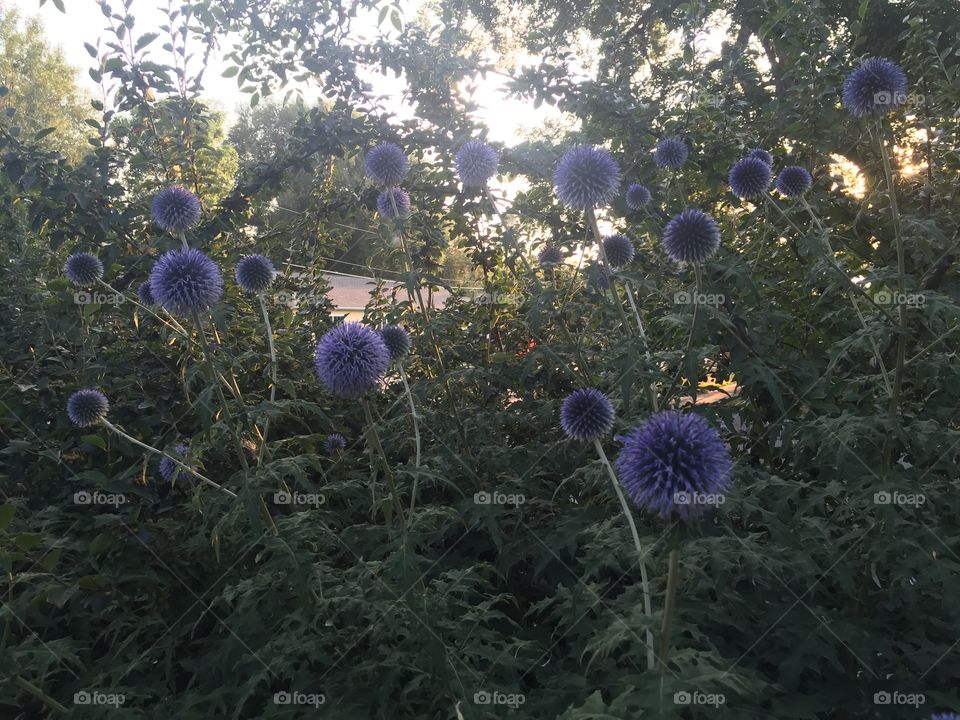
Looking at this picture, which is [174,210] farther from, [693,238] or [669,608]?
[669,608]

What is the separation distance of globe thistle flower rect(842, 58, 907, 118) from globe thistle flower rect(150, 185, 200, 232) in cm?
292

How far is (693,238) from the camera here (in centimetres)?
269

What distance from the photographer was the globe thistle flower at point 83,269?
332 cm

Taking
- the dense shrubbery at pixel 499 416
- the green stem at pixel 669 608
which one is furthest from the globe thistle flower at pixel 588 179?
the green stem at pixel 669 608

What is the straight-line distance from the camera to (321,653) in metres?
2.02

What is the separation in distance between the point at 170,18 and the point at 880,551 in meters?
4.48

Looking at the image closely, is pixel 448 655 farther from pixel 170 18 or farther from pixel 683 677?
pixel 170 18

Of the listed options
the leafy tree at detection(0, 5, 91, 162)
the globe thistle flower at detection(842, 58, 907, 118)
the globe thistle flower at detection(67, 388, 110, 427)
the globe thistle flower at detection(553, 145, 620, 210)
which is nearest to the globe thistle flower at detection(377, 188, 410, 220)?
the globe thistle flower at detection(553, 145, 620, 210)

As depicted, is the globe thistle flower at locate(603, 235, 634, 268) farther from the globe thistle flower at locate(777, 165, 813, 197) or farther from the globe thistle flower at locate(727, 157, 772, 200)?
the globe thistle flower at locate(777, 165, 813, 197)

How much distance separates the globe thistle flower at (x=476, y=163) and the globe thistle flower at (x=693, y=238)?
123 centimetres

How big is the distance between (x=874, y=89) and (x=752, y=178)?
560 mm

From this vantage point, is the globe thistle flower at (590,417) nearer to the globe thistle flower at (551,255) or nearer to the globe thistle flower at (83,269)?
the globe thistle flower at (551,255)

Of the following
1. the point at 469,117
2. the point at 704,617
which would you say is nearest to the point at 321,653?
the point at 704,617

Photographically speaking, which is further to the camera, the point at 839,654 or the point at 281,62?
the point at 281,62
